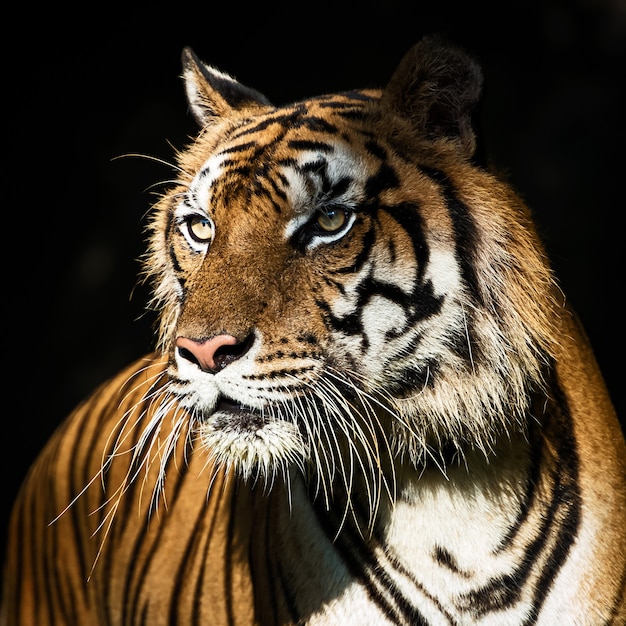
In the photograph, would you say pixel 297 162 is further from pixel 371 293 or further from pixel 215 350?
pixel 215 350

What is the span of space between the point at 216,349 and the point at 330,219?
12.4 inches

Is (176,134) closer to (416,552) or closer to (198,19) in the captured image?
(198,19)

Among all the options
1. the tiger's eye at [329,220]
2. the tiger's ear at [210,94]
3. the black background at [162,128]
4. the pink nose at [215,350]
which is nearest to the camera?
the pink nose at [215,350]

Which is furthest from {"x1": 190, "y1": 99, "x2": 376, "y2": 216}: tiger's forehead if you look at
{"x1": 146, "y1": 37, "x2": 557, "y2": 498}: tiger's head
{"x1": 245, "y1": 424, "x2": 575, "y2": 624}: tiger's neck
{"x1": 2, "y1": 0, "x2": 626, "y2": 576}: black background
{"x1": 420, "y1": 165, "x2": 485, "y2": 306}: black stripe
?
{"x1": 2, "y1": 0, "x2": 626, "y2": 576}: black background

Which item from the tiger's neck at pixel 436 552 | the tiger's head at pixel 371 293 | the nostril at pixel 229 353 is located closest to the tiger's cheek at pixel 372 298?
the tiger's head at pixel 371 293

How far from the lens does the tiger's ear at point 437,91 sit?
5.17 ft

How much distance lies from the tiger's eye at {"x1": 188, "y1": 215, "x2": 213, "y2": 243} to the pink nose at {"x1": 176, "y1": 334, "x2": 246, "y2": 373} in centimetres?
32

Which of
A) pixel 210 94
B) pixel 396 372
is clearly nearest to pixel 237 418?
pixel 396 372

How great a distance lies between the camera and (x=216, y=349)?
1.43 metres

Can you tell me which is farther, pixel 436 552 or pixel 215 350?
pixel 436 552

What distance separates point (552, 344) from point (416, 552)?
1.51 feet

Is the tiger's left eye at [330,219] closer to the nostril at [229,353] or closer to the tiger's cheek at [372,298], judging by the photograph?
the tiger's cheek at [372,298]

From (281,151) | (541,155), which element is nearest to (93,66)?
(541,155)

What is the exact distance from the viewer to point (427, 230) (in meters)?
1.57
